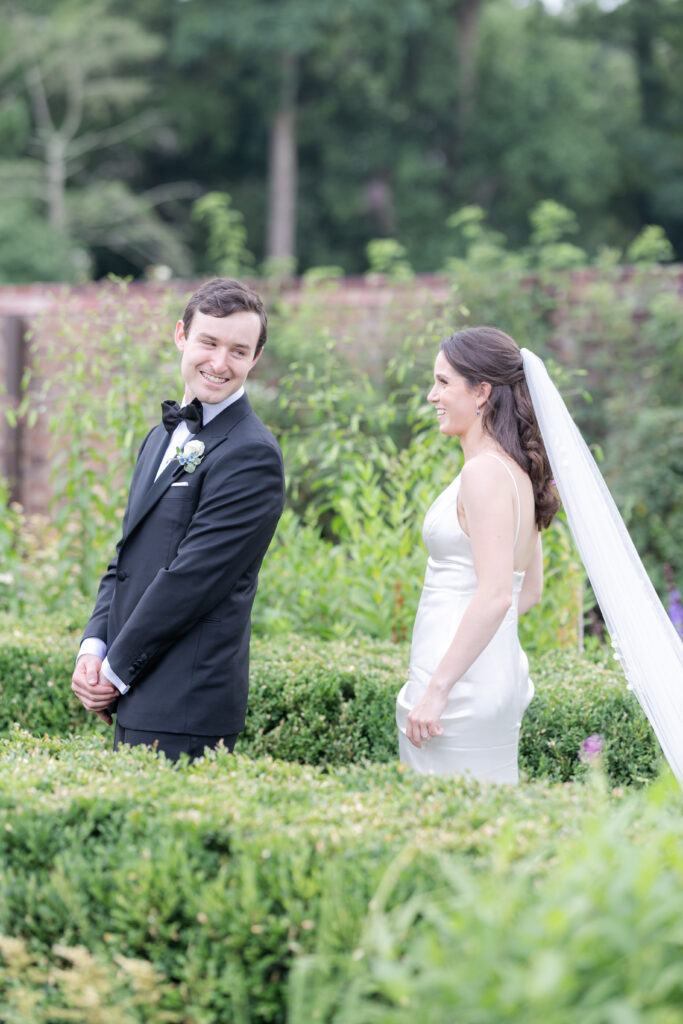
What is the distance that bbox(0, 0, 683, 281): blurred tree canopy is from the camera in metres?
20.4

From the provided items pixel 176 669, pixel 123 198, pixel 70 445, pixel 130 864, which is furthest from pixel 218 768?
pixel 123 198

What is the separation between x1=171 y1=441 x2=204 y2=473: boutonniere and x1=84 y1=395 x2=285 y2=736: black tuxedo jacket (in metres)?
0.02

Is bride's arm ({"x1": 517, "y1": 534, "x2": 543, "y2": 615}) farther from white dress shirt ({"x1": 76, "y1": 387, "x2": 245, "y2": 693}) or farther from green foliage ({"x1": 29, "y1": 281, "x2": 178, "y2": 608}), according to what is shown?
green foliage ({"x1": 29, "y1": 281, "x2": 178, "y2": 608})

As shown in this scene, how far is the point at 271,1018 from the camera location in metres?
2.10

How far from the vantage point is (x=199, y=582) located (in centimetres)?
288

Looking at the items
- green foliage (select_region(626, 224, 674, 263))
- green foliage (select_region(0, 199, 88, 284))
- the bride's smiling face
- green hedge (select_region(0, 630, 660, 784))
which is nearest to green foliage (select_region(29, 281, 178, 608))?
green hedge (select_region(0, 630, 660, 784))

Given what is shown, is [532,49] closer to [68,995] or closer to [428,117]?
[428,117]

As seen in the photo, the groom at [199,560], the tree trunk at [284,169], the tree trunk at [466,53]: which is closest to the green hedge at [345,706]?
the groom at [199,560]

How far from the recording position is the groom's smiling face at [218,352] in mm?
3014

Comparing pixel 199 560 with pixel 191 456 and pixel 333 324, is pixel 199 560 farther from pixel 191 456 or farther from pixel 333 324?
pixel 333 324

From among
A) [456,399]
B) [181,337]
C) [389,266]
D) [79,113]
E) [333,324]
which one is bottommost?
[456,399]

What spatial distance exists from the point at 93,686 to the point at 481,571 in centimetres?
118

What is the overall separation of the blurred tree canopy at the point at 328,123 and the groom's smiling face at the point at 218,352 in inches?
675

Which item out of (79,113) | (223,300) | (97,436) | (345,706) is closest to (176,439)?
(223,300)
